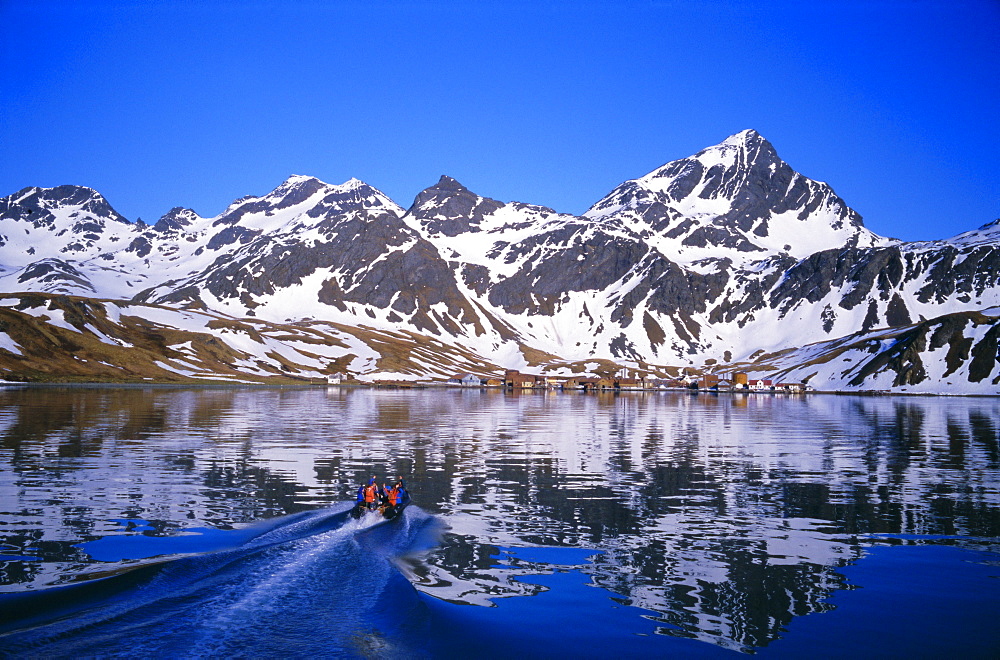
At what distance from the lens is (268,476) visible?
52656mm

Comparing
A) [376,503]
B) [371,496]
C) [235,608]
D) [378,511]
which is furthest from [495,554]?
[235,608]

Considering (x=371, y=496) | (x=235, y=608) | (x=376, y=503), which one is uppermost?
(x=371, y=496)

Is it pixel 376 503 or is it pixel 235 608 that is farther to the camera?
pixel 376 503

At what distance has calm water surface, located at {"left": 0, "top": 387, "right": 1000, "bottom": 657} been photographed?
72.0ft

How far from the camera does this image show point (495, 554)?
32.0 m

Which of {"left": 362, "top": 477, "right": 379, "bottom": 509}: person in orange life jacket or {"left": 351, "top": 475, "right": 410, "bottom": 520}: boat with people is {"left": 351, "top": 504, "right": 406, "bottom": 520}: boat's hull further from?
{"left": 362, "top": 477, "right": 379, "bottom": 509}: person in orange life jacket

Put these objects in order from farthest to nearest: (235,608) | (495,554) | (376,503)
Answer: (376,503) < (495,554) < (235,608)

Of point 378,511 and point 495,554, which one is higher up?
point 378,511

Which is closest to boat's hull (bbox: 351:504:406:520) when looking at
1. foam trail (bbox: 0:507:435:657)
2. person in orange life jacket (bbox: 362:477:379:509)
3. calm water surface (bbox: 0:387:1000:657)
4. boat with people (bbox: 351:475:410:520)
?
boat with people (bbox: 351:475:410:520)

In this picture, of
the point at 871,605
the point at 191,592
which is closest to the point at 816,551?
the point at 871,605

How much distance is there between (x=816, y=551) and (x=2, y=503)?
1587 inches

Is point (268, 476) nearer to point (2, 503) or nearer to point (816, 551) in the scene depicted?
point (2, 503)

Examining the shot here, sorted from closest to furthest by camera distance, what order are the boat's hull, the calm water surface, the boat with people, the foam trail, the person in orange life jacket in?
the foam trail → the calm water surface → the boat's hull → the boat with people → the person in orange life jacket

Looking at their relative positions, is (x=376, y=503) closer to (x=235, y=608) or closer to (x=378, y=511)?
(x=378, y=511)
